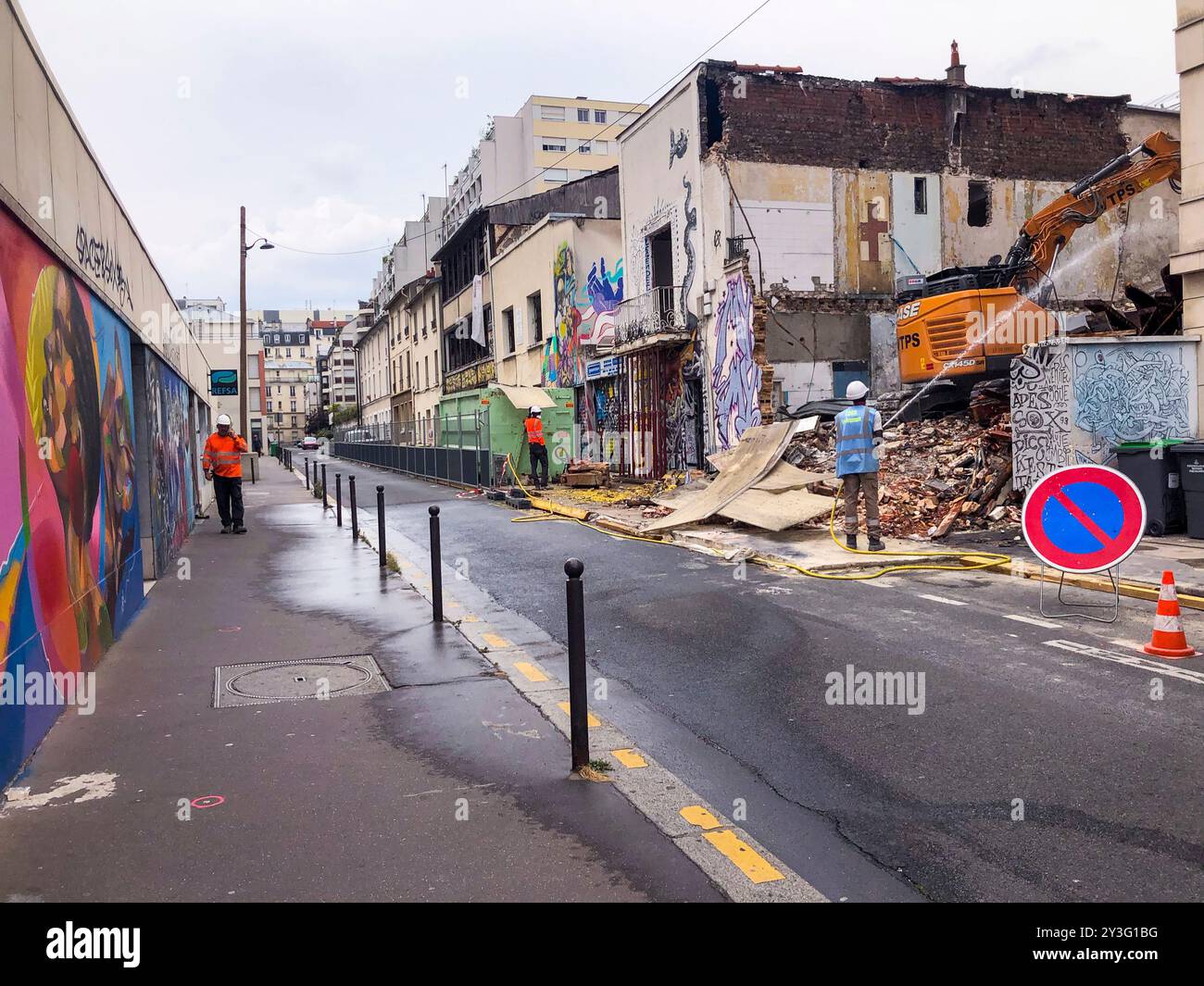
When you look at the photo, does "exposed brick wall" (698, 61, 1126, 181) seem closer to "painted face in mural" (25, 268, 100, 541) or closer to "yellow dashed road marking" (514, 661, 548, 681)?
"painted face in mural" (25, 268, 100, 541)

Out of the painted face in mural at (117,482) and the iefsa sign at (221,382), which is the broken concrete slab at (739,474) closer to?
the painted face in mural at (117,482)

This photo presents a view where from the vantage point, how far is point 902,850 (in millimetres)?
4012

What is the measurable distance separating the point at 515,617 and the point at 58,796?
15.6ft

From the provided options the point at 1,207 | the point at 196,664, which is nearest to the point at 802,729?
the point at 196,664

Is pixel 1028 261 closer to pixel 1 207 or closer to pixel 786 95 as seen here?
pixel 786 95

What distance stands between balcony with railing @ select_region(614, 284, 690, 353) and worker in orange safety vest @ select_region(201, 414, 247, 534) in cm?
1050

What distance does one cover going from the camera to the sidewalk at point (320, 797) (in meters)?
3.76

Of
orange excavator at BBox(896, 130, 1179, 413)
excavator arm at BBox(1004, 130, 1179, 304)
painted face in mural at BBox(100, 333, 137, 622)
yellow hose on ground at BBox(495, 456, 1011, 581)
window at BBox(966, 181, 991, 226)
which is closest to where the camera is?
painted face in mural at BBox(100, 333, 137, 622)

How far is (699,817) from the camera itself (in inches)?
172

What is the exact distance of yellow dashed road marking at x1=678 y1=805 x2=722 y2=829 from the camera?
4.27 m
